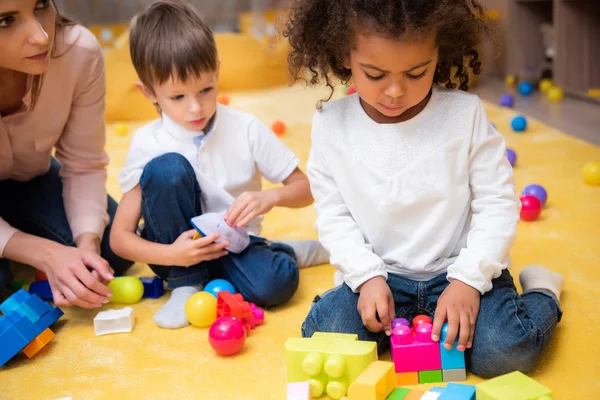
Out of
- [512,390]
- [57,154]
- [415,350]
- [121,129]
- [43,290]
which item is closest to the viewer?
[512,390]

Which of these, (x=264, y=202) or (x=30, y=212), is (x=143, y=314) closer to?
(x=264, y=202)

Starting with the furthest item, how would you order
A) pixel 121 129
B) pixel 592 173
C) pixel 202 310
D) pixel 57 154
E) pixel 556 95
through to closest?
pixel 556 95, pixel 121 129, pixel 592 173, pixel 57 154, pixel 202 310

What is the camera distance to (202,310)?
1.30 m

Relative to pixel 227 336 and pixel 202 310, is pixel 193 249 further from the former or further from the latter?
pixel 227 336

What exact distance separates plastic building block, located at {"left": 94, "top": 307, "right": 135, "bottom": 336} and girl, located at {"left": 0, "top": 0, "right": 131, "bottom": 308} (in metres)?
0.03

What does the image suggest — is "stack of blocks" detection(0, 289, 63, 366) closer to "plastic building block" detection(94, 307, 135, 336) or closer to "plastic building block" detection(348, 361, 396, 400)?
"plastic building block" detection(94, 307, 135, 336)

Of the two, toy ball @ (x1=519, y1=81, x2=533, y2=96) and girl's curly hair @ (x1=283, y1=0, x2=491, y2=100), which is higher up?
girl's curly hair @ (x1=283, y1=0, x2=491, y2=100)

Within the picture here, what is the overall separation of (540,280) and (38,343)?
2.90 ft

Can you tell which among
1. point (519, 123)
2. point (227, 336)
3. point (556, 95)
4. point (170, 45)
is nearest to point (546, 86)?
point (556, 95)

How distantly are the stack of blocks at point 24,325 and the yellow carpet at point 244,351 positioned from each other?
25 mm

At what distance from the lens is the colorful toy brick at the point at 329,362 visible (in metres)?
1.00

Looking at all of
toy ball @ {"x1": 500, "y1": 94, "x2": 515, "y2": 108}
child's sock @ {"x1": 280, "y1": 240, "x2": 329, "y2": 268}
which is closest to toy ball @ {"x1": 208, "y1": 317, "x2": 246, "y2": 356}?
child's sock @ {"x1": 280, "y1": 240, "x2": 329, "y2": 268}

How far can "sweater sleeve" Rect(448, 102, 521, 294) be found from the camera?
1080mm

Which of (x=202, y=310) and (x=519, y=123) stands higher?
(x=202, y=310)
